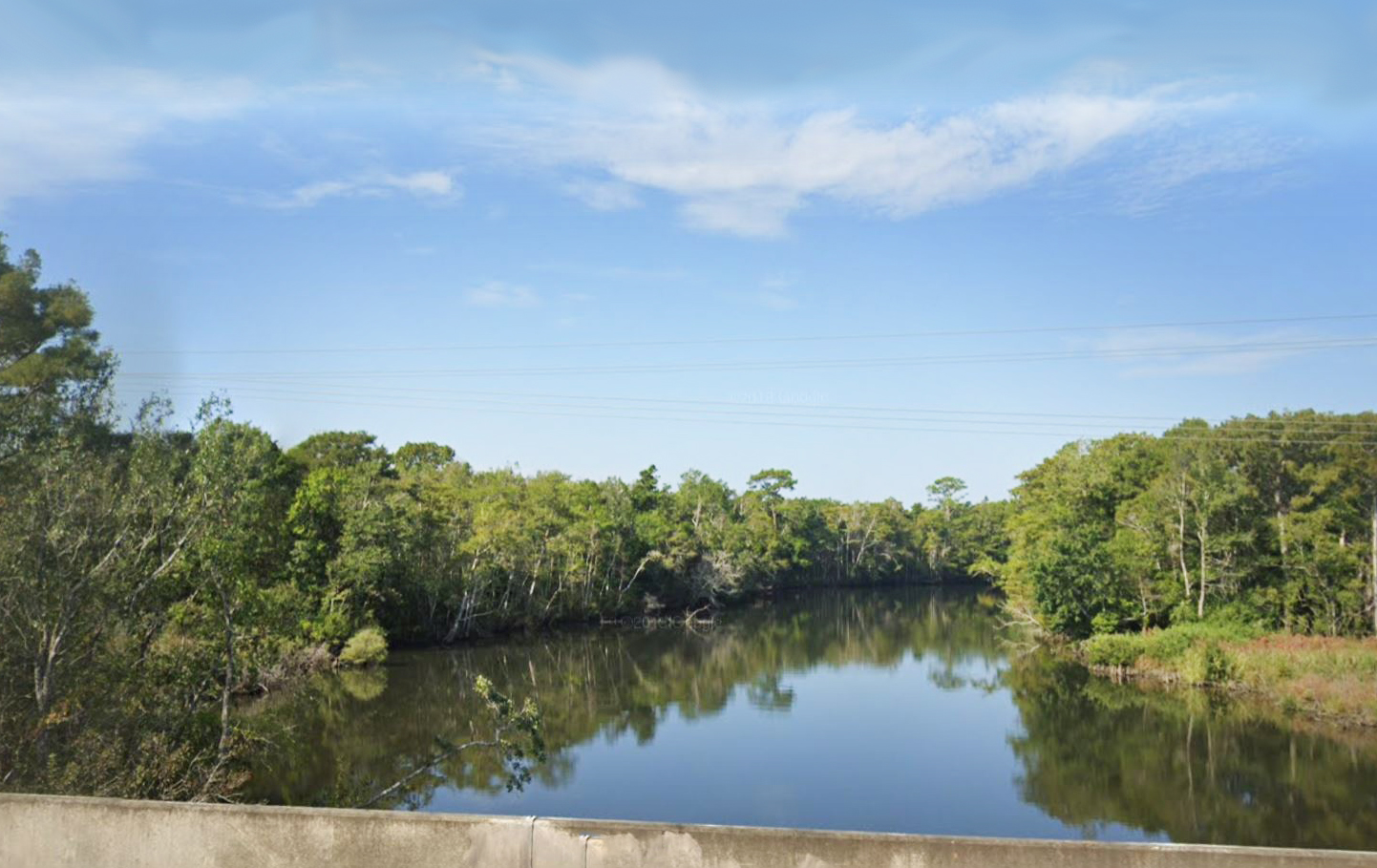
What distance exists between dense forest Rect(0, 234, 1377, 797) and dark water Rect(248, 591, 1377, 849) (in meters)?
2.96

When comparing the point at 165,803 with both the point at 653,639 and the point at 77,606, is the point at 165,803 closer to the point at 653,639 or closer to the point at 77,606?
the point at 77,606

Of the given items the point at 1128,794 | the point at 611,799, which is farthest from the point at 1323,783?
the point at 611,799

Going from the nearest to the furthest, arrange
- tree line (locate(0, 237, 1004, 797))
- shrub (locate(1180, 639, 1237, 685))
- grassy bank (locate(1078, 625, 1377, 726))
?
tree line (locate(0, 237, 1004, 797)) < grassy bank (locate(1078, 625, 1377, 726)) < shrub (locate(1180, 639, 1237, 685))

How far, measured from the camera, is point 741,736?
91.8ft

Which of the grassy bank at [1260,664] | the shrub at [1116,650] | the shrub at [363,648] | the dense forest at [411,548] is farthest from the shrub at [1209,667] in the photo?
the shrub at [363,648]

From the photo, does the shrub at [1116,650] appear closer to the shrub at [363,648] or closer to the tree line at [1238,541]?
the tree line at [1238,541]

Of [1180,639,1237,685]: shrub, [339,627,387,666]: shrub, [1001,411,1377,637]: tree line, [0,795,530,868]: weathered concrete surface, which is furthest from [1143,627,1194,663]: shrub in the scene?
[0,795,530,868]: weathered concrete surface

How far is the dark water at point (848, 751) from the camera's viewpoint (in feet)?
67.1

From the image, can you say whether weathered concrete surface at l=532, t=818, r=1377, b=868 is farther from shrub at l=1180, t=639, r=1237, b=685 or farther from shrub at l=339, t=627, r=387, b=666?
shrub at l=339, t=627, r=387, b=666

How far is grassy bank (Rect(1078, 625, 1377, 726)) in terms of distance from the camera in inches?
1117

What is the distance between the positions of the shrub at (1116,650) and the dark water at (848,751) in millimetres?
1203

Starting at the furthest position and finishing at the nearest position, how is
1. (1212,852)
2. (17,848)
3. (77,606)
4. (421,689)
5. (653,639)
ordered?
(653,639) → (421,689) → (77,606) → (17,848) → (1212,852)

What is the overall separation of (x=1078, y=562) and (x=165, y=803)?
128 feet

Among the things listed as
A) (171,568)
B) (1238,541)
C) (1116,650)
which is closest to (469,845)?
(171,568)
